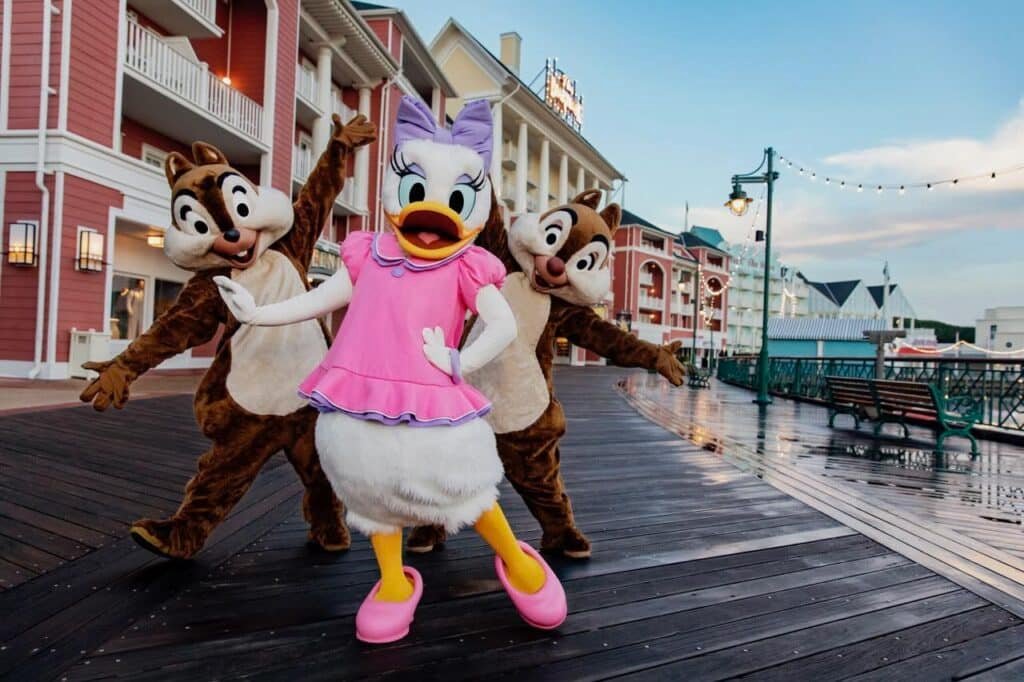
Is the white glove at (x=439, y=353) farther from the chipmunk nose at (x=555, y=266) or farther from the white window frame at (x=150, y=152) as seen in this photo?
the white window frame at (x=150, y=152)

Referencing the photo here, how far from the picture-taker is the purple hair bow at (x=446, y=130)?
6.55ft

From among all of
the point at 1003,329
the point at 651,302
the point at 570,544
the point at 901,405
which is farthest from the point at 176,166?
the point at 1003,329

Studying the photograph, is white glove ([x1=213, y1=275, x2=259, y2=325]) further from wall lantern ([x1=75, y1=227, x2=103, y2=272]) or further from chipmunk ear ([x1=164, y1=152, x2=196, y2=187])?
wall lantern ([x1=75, y1=227, x2=103, y2=272])

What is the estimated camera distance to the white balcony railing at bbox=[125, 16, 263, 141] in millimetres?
10375

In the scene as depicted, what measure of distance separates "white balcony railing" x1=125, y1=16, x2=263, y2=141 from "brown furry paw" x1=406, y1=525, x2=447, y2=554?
Answer: 35.5 feet

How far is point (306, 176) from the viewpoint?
659 inches

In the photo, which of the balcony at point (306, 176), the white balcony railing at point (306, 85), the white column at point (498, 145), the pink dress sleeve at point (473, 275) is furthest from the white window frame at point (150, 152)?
the white column at point (498, 145)

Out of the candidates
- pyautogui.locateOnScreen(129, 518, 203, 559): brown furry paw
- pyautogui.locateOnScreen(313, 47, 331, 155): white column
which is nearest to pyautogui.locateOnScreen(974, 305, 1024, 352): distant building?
pyautogui.locateOnScreen(313, 47, 331, 155): white column

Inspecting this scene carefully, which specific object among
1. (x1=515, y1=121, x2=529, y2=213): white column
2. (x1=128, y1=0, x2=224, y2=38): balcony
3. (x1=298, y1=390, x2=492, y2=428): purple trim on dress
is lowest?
(x1=298, y1=390, x2=492, y2=428): purple trim on dress

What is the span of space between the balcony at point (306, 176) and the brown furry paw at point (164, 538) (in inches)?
526

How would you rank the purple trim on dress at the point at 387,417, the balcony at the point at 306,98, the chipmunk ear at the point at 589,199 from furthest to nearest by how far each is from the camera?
the balcony at the point at 306,98 < the chipmunk ear at the point at 589,199 < the purple trim on dress at the point at 387,417

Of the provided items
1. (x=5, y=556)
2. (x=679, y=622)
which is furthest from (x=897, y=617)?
(x=5, y=556)

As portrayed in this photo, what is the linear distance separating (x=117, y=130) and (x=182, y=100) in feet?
4.86

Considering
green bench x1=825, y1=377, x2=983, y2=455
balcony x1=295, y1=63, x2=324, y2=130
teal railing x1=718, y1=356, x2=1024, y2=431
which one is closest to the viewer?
green bench x1=825, y1=377, x2=983, y2=455
